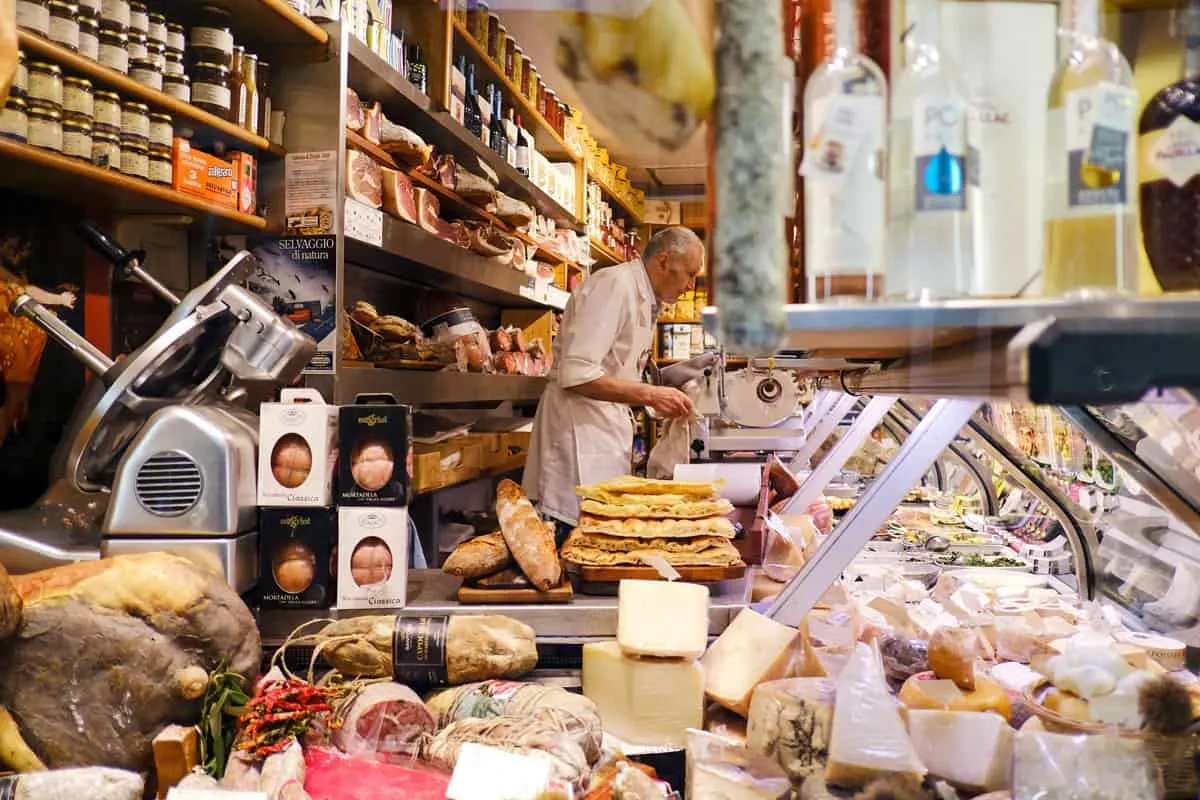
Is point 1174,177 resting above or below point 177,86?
below

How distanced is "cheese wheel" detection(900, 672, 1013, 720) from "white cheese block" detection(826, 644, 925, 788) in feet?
0.34

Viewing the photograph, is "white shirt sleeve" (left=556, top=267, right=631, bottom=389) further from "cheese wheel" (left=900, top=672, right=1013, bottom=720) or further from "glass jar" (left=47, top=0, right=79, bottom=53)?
"cheese wheel" (left=900, top=672, right=1013, bottom=720)

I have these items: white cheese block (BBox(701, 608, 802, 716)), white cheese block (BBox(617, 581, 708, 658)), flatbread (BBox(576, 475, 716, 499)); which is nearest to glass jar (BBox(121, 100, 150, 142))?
flatbread (BBox(576, 475, 716, 499))

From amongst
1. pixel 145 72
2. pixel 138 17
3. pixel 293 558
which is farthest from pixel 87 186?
pixel 293 558

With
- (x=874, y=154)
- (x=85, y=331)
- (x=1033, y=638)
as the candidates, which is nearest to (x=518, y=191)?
(x=85, y=331)

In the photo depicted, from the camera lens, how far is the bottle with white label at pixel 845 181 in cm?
87

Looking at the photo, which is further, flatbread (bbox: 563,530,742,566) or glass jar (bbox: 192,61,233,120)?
glass jar (bbox: 192,61,233,120)

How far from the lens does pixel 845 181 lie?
0.87m

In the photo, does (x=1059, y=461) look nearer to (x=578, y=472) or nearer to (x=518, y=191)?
(x=578, y=472)

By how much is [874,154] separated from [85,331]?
2517mm

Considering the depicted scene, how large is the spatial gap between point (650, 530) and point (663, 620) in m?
0.37

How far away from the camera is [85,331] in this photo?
2.68 metres

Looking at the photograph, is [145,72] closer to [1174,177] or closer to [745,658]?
[745,658]

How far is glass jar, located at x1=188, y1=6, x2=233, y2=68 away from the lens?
272cm
